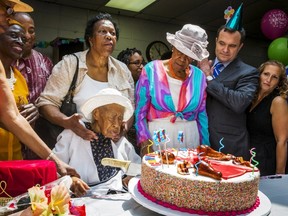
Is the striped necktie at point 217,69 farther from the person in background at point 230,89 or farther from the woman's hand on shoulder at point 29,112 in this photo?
the woman's hand on shoulder at point 29,112

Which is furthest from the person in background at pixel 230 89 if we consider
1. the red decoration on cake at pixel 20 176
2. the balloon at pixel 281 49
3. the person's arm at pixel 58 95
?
the balloon at pixel 281 49

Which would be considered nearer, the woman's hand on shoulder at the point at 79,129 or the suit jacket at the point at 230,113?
the woman's hand on shoulder at the point at 79,129

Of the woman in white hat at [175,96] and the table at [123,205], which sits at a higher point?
the woman in white hat at [175,96]

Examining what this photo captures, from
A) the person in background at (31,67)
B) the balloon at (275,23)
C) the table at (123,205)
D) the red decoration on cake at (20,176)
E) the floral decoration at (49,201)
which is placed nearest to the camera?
the floral decoration at (49,201)

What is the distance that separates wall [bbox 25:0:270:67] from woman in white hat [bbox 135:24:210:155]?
464cm

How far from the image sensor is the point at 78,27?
6.57m

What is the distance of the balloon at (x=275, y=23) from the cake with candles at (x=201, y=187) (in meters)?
5.06

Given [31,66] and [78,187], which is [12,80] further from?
[78,187]

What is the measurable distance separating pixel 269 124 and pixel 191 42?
1.03 m

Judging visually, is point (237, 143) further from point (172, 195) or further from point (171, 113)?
point (172, 195)

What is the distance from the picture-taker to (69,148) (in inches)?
75.1

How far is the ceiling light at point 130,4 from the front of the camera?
6.11m

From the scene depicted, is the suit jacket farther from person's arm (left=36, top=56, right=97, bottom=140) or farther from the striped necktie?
person's arm (left=36, top=56, right=97, bottom=140)

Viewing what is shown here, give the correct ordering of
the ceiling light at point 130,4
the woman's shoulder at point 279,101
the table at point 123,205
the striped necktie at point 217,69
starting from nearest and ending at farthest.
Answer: the table at point 123,205 < the striped necktie at point 217,69 < the woman's shoulder at point 279,101 < the ceiling light at point 130,4
